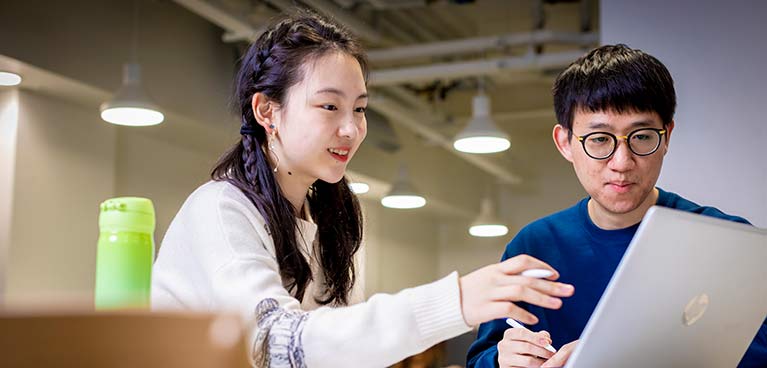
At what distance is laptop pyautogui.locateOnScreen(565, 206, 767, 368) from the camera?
1016 mm

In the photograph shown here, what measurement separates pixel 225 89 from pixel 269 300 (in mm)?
4594

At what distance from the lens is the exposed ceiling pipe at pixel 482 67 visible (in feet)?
A: 17.4

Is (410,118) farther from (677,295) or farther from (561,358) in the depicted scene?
(677,295)

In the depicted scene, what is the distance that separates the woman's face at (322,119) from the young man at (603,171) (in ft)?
1.47

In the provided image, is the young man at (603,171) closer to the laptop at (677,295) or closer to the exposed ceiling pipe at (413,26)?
the laptop at (677,295)

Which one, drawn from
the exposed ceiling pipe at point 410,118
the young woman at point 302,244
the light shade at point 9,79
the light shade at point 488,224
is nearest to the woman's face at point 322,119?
the young woman at point 302,244

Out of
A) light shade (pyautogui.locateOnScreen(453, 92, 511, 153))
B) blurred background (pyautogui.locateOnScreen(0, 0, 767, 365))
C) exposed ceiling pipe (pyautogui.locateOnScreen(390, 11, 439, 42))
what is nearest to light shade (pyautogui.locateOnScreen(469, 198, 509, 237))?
blurred background (pyautogui.locateOnScreen(0, 0, 767, 365))

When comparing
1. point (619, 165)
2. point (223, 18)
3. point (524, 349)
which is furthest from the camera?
point (223, 18)

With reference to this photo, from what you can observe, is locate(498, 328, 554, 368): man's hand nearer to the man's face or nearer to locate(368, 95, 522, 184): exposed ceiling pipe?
the man's face

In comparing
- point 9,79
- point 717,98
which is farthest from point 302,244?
point 9,79

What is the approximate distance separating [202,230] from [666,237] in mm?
598

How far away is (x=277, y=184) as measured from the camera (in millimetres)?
1436

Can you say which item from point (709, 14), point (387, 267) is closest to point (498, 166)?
point (387, 267)

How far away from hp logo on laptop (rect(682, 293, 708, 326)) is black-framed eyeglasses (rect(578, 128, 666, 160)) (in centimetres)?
55
